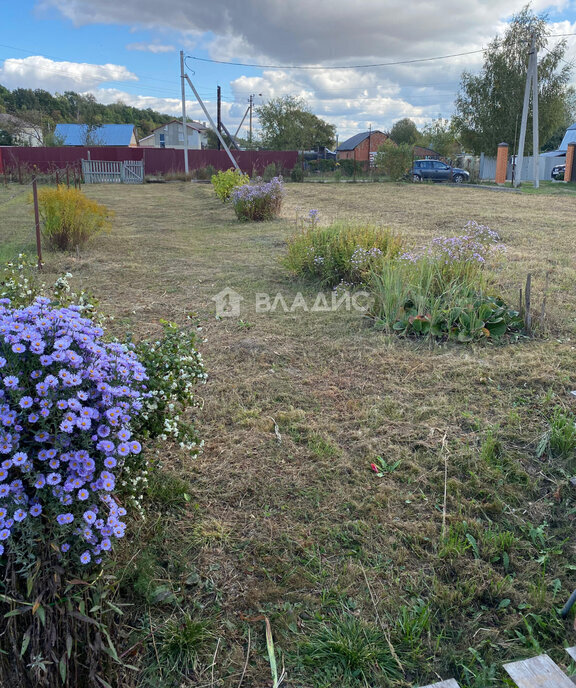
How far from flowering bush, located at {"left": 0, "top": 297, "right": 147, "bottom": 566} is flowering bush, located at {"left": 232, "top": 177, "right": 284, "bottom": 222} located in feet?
26.9

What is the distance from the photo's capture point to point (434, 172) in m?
23.2

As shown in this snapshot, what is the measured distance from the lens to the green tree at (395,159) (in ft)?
72.7

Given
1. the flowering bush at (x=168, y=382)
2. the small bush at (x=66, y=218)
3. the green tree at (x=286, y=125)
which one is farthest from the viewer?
the green tree at (x=286, y=125)

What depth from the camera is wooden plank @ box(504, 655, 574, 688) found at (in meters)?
1.35

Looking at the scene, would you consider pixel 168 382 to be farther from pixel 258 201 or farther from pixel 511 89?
pixel 511 89

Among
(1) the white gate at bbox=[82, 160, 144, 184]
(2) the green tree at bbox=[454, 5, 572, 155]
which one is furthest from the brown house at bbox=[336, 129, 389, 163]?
(1) the white gate at bbox=[82, 160, 144, 184]

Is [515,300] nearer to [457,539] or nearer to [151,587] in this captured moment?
[457,539]

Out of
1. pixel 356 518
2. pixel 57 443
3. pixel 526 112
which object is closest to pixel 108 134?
pixel 526 112

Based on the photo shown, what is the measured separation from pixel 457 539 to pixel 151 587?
1.06 meters

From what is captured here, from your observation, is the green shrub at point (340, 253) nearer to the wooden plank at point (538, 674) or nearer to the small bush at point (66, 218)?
the small bush at point (66, 218)

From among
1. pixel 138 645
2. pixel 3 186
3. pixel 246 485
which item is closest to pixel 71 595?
pixel 138 645

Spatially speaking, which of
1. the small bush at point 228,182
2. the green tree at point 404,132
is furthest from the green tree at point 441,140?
the small bush at point 228,182

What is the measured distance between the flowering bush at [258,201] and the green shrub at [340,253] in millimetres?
3955

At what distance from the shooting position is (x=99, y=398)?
1481 mm
